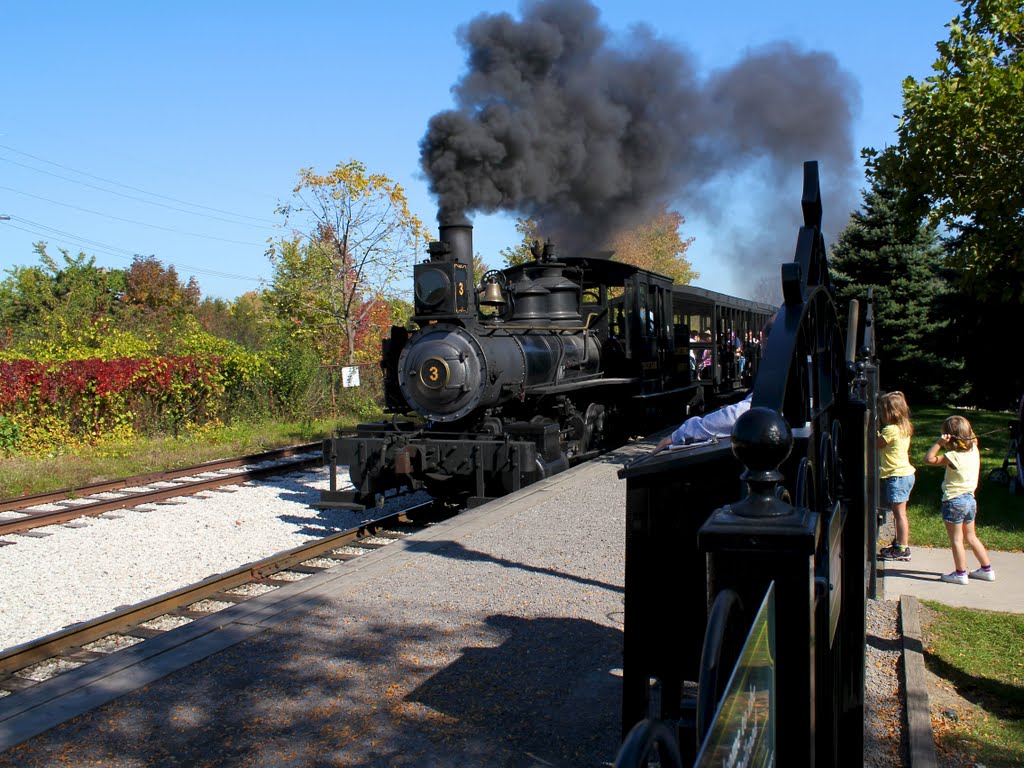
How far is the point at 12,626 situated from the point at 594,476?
20.2 feet

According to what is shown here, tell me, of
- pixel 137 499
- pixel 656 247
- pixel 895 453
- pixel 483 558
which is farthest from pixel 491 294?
pixel 656 247

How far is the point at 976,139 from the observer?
33.1ft

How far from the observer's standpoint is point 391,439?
9.88m

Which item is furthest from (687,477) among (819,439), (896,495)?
(896,495)

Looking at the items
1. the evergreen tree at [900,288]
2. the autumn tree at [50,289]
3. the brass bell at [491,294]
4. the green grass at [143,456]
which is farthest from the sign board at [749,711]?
the autumn tree at [50,289]

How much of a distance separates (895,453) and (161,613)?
5.82 m

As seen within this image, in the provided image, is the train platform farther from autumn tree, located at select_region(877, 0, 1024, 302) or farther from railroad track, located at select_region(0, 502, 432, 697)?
autumn tree, located at select_region(877, 0, 1024, 302)

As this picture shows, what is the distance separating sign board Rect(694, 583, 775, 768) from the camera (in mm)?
1316

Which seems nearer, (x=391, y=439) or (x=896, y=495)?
(x=896, y=495)

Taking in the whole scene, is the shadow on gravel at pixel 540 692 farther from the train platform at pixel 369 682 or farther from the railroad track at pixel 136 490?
the railroad track at pixel 136 490

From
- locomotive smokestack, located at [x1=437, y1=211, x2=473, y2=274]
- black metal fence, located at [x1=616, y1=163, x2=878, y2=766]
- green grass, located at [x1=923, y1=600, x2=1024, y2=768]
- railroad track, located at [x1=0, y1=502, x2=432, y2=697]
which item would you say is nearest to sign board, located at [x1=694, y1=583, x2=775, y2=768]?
black metal fence, located at [x1=616, y1=163, x2=878, y2=766]

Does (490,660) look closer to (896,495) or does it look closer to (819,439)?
(819,439)

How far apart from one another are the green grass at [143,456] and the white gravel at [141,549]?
88.2 inches

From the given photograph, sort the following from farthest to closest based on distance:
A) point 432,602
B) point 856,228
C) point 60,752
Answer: point 856,228
point 432,602
point 60,752
